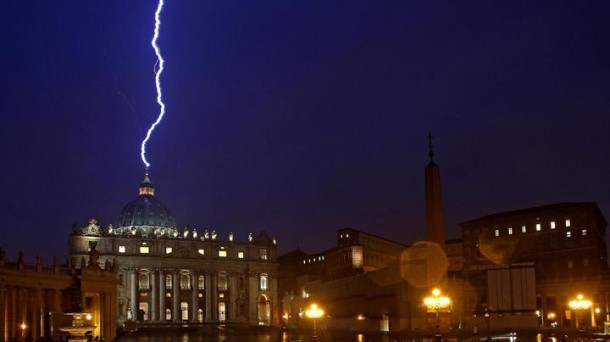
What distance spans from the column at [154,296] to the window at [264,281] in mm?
21519

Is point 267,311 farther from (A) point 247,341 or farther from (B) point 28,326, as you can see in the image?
(B) point 28,326

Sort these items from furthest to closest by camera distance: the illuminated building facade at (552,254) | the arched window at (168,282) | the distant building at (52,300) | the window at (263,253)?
the window at (263,253)
the arched window at (168,282)
the illuminated building facade at (552,254)
the distant building at (52,300)

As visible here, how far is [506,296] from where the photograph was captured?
68875 millimetres

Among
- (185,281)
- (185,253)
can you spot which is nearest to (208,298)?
(185,281)

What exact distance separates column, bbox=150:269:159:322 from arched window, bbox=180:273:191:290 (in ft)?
19.9

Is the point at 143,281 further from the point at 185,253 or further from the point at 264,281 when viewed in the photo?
the point at 264,281

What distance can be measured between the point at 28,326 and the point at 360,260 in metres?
67.2

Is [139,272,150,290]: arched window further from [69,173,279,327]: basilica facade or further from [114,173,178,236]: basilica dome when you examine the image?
[114,173,178,236]: basilica dome

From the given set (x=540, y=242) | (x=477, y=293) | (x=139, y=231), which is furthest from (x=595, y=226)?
(x=139, y=231)

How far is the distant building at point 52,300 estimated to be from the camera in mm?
45594

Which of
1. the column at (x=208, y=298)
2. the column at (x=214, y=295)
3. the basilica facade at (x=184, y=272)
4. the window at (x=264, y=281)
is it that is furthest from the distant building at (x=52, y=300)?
the window at (x=264, y=281)

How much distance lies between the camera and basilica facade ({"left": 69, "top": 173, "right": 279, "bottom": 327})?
441 ft

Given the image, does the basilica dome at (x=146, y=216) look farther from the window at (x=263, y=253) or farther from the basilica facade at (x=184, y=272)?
the window at (x=263, y=253)

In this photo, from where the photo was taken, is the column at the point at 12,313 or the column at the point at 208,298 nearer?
the column at the point at 12,313
